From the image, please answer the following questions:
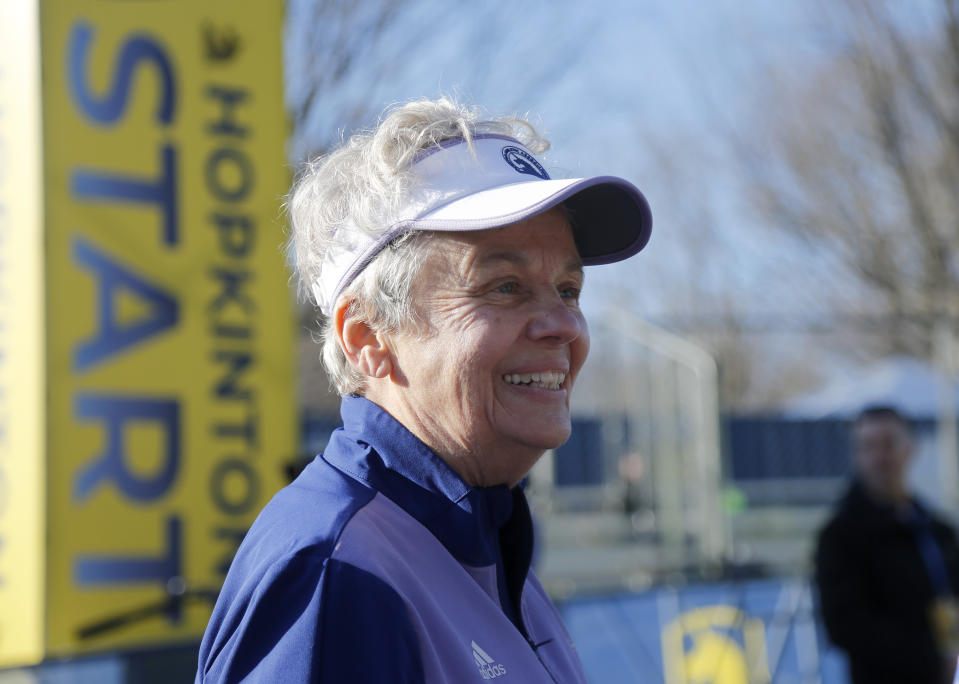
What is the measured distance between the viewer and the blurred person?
174 inches

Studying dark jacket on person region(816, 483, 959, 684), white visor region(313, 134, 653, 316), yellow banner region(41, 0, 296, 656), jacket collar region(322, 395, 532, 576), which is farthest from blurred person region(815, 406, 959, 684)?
jacket collar region(322, 395, 532, 576)

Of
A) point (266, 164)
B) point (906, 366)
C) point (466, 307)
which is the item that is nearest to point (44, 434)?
point (266, 164)

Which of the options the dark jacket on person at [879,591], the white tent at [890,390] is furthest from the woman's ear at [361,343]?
the white tent at [890,390]

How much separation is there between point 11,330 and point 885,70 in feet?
27.1

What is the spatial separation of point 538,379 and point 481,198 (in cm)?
29

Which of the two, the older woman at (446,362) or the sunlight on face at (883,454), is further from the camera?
the sunlight on face at (883,454)

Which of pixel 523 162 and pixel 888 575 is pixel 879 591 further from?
pixel 523 162

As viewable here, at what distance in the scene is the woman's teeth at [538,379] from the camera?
1.63 meters

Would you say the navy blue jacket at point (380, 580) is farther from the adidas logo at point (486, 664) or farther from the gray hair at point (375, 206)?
the gray hair at point (375, 206)

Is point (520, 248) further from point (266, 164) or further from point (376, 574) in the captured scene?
point (266, 164)

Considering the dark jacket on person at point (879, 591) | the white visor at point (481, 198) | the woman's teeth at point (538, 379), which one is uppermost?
the white visor at point (481, 198)

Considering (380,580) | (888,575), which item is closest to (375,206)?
(380,580)

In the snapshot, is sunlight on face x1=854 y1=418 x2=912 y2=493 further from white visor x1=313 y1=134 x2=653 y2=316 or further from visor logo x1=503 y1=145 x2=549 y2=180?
visor logo x1=503 y1=145 x2=549 y2=180

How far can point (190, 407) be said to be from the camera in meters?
4.40
